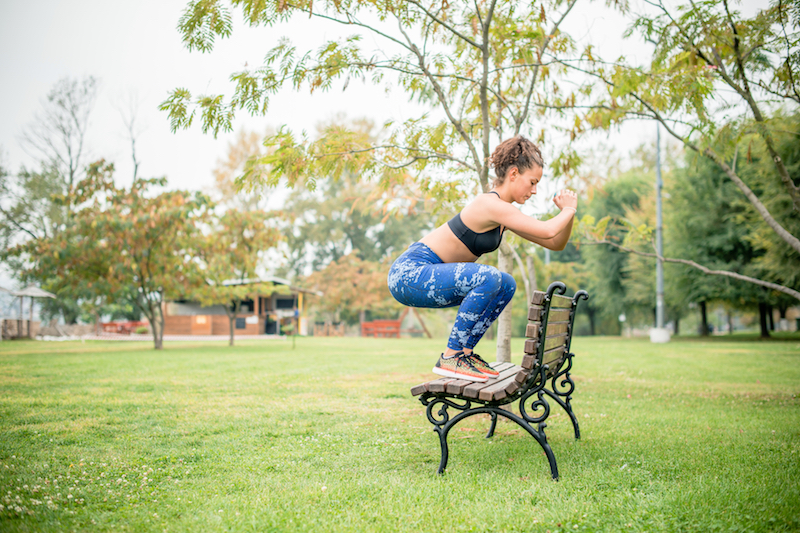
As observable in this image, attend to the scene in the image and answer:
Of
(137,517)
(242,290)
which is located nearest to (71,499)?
(137,517)

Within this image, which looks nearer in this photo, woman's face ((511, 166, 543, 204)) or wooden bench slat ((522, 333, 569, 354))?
wooden bench slat ((522, 333, 569, 354))

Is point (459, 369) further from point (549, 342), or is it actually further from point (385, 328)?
point (385, 328)

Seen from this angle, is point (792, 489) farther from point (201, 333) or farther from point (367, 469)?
point (201, 333)

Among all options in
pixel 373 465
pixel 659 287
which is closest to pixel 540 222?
pixel 373 465

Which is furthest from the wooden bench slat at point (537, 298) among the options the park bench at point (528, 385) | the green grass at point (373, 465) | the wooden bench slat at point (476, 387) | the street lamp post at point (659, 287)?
the street lamp post at point (659, 287)

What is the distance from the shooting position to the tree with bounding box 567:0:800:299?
4730mm

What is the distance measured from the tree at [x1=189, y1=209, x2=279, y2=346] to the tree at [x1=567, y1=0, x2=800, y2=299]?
1463 cm

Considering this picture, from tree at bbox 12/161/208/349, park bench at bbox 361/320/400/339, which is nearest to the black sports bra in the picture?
tree at bbox 12/161/208/349

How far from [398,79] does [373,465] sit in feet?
12.5

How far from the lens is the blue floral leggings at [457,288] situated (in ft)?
9.54

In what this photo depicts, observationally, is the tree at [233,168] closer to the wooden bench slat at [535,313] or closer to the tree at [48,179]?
the tree at [48,179]

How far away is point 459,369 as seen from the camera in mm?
3057

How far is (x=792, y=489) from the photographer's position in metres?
2.59

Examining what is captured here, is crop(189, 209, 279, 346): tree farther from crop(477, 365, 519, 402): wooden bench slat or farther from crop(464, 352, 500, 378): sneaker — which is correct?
crop(477, 365, 519, 402): wooden bench slat
